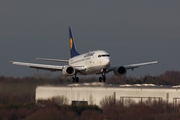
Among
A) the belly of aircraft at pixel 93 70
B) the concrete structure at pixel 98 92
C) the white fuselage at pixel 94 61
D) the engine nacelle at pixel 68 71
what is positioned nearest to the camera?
the white fuselage at pixel 94 61

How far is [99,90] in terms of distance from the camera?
313ft

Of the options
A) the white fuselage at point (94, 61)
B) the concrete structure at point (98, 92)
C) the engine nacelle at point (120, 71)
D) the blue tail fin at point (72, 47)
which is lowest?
the concrete structure at point (98, 92)

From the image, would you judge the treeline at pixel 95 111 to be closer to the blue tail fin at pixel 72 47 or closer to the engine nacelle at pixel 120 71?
the engine nacelle at pixel 120 71

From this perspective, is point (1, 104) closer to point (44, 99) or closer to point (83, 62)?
point (44, 99)

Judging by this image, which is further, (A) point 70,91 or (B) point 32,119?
(A) point 70,91

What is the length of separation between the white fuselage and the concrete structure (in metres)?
8.08

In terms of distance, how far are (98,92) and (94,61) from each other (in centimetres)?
1385

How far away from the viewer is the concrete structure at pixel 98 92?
9269 cm

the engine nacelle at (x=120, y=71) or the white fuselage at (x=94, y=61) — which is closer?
the white fuselage at (x=94, y=61)

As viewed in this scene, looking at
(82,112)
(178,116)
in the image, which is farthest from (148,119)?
(82,112)

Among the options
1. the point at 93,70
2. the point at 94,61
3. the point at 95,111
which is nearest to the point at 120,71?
the point at 93,70

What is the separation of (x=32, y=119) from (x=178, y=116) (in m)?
16.8

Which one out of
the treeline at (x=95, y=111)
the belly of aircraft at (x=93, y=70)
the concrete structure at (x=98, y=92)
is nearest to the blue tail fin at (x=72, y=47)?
the concrete structure at (x=98, y=92)

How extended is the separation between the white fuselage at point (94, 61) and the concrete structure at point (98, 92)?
26.5ft
